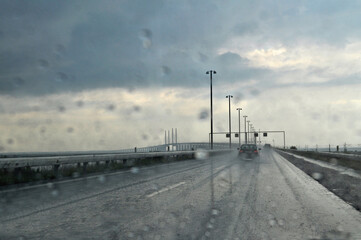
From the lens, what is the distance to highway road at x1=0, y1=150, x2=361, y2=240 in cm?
522

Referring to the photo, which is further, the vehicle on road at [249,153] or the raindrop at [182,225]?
the vehicle on road at [249,153]

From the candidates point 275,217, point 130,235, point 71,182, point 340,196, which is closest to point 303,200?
point 340,196

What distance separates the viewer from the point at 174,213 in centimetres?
657

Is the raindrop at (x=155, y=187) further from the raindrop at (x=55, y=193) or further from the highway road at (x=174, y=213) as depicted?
the raindrop at (x=55, y=193)

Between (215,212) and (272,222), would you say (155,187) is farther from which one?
(272,222)

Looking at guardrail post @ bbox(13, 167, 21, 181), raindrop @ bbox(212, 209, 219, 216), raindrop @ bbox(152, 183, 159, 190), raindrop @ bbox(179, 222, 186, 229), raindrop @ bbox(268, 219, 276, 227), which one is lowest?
raindrop @ bbox(268, 219, 276, 227)

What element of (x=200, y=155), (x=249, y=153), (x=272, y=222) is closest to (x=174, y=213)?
(x=272, y=222)

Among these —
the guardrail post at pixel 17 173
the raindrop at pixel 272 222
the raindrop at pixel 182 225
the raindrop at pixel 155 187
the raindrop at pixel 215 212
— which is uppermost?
the guardrail post at pixel 17 173

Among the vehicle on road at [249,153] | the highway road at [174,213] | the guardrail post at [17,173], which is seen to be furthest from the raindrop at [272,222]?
Answer: the vehicle on road at [249,153]

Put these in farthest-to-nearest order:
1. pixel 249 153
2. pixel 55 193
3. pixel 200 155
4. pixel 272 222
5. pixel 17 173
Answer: pixel 200 155 → pixel 249 153 → pixel 17 173 → pixel 55 193 → pixel 272 222

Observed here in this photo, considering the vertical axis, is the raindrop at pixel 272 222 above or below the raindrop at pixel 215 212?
below

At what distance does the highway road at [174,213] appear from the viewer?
17.1ft

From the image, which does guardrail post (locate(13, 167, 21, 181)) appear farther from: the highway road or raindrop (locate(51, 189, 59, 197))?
raindrop (locate(51, 189, 59, 197))

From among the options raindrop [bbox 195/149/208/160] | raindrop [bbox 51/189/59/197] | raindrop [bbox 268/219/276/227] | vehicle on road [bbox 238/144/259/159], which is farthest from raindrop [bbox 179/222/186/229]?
raindrop [bbox 195/149/208/160]
